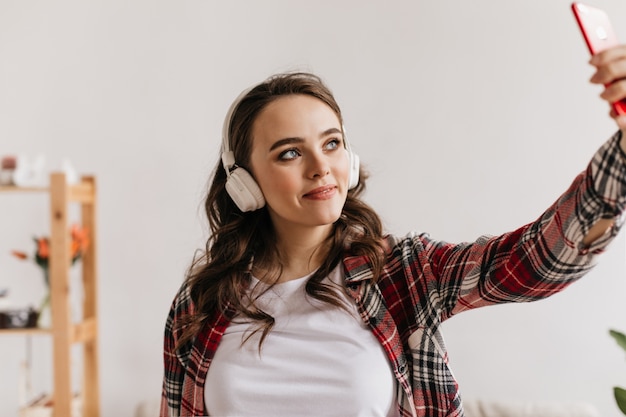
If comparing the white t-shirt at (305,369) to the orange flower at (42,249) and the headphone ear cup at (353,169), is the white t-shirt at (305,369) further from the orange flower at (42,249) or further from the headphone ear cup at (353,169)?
the orange flower at (42,249)

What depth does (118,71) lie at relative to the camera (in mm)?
2898

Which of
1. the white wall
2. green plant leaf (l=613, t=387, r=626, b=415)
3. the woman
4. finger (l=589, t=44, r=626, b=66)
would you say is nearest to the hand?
finger (l=589, t=44, r=626, b=66)

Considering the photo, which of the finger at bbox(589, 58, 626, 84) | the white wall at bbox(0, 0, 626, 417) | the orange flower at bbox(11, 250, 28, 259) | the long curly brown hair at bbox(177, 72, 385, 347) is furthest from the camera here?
the orange flower at bbox(11, 250, 28, 259)

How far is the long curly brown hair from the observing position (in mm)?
1446

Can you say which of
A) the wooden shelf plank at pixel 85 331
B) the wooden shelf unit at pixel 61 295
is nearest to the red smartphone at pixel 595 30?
the wooden shelf unit at pixel 61 295

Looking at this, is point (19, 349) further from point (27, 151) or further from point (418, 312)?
point (418, 312)

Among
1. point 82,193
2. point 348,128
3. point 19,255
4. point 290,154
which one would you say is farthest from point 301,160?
point 19,255

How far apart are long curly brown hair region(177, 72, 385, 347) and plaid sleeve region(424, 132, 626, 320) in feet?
→ 0.54

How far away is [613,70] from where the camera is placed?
2.84 ft

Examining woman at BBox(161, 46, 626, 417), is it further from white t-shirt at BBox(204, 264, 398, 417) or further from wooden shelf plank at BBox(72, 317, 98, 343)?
wooden shelf plank at BBox(72, 317, 98, 343)

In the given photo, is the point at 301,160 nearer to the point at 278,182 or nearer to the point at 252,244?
the point at 278,182

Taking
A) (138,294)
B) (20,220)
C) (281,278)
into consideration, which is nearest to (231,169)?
(281,278)

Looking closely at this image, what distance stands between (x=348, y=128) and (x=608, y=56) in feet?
6.16

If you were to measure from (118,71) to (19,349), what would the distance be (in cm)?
114
